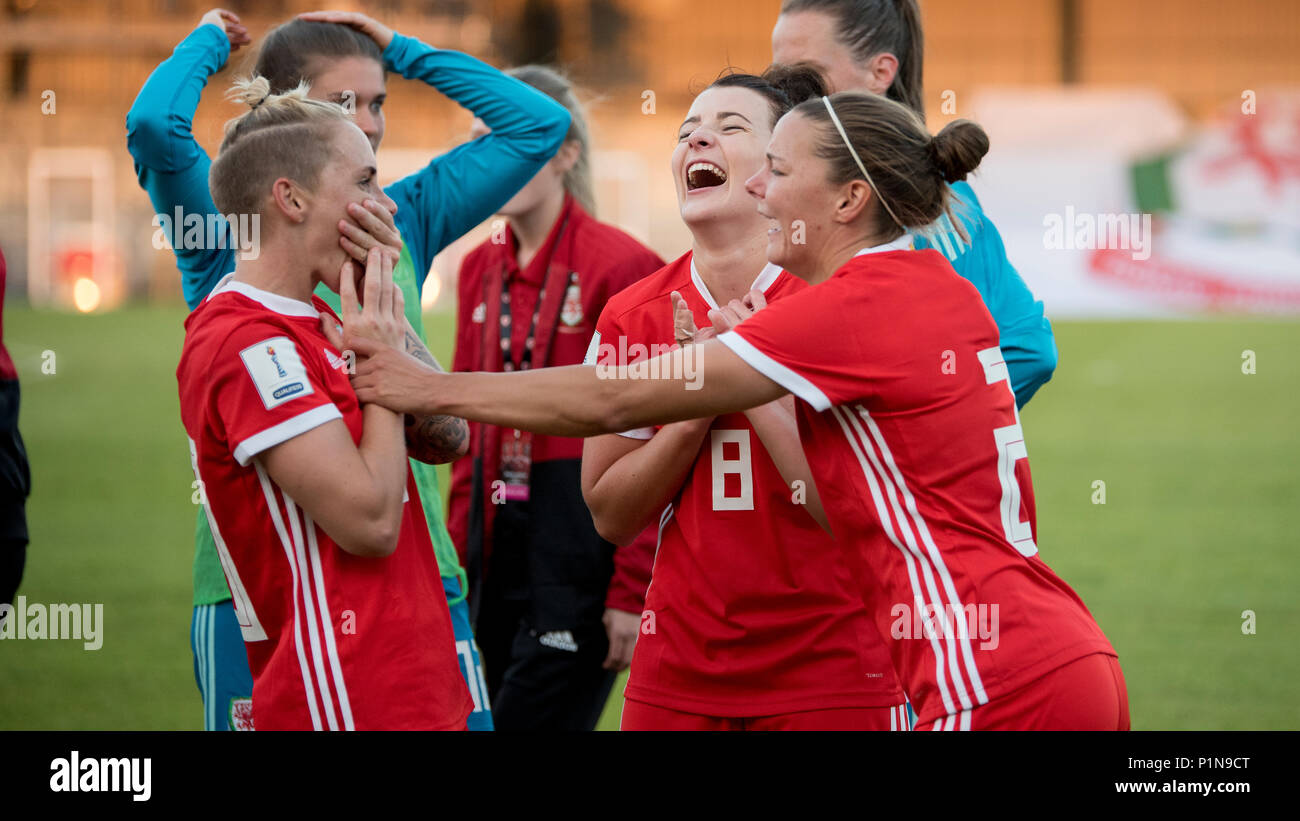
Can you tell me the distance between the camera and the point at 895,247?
252 centimetres

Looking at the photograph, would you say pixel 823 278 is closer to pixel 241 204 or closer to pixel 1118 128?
pixel 241 204

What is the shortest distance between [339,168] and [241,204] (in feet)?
0.69

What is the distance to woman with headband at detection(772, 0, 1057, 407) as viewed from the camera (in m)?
3.15

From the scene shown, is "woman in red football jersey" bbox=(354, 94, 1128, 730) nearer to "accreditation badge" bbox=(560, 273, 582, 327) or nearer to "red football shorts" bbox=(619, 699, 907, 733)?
"red football shorts" bbox=(619, 699, 907, 733)

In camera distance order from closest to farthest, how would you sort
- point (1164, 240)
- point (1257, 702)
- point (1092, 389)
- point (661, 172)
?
point (1257, 702)
point (1092, 389)
point (1164, 240)
point (661, 172)

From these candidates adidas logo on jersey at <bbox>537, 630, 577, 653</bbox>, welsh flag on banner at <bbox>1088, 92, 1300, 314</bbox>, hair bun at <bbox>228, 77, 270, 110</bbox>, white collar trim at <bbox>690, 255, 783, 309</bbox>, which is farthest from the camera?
welsh flag on banner at <bbox>1088, 92, 1300, 314</bbox>

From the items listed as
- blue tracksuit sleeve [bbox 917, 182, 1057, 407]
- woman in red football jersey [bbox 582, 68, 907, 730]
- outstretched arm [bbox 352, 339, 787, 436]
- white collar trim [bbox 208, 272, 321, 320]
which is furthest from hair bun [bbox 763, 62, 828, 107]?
white collar trim [bbox 208, 272, 321, 320]

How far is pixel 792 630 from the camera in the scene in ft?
9.02

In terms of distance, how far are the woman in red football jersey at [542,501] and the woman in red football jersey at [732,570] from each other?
115cm

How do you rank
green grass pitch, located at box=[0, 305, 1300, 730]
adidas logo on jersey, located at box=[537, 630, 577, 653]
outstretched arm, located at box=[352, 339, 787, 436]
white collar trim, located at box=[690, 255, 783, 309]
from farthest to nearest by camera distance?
1. green grass pitch, located at box=[0, 305, 1300, 730]
2. adidas logo on jersey, located at box=[537, 630, 577, 653]
3. white collar trim, located at box=[690, 255, 783, 309]
4. outstretched arm, located at box=[352, 339, 787, 436]

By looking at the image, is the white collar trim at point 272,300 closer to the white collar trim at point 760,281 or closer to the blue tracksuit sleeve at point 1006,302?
the white collar trim at point 760,281

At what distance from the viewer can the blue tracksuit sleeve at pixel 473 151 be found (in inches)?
143

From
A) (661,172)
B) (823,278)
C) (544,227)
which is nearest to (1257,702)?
(544,227)

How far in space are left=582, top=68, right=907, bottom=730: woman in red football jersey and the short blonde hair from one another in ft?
2.56
